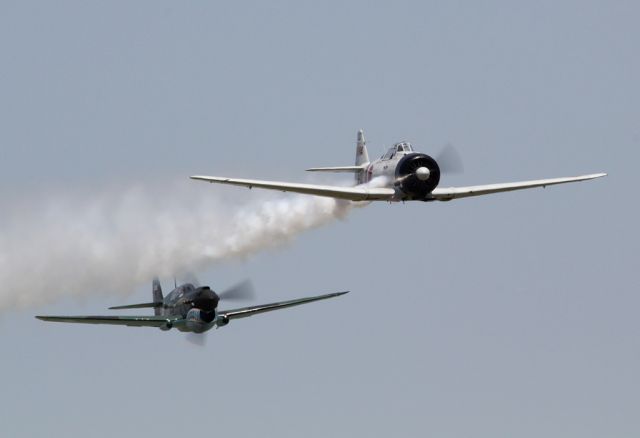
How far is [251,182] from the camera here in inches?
2867

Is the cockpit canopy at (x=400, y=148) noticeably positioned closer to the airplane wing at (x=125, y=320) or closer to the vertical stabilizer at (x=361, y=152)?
the vertical stabilizer at (x=361, y=152)

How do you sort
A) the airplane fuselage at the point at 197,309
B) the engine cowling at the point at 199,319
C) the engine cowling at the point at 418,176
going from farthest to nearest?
the airplane fuselage at the point at 197,309, the engine cowling at the point at 199,319, the engine cowling at the point at 418,176

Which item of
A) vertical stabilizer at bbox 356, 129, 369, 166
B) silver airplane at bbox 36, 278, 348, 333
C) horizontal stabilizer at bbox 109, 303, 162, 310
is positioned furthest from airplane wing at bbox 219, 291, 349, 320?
vertical stabilizer at bbox 356, 129, 369, 166

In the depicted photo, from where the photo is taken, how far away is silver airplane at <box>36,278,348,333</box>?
8031cm

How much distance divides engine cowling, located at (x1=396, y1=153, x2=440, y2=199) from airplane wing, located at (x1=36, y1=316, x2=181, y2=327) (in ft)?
44.6

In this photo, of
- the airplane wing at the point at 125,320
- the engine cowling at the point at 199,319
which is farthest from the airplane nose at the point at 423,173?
the airplane wing at the point at 125,320

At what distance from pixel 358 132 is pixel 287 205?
8.67m

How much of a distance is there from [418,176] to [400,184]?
93cm

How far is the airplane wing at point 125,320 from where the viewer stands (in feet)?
260

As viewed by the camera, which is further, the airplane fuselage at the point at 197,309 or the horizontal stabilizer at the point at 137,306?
the horizontal stabilizer at the point at 137,306

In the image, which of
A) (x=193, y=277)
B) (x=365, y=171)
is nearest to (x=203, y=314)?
(x=193, y=277)

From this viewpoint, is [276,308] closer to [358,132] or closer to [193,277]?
[193,277]

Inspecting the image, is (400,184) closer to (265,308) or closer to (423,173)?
(423,173)

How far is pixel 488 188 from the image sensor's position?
76750 millimetres
